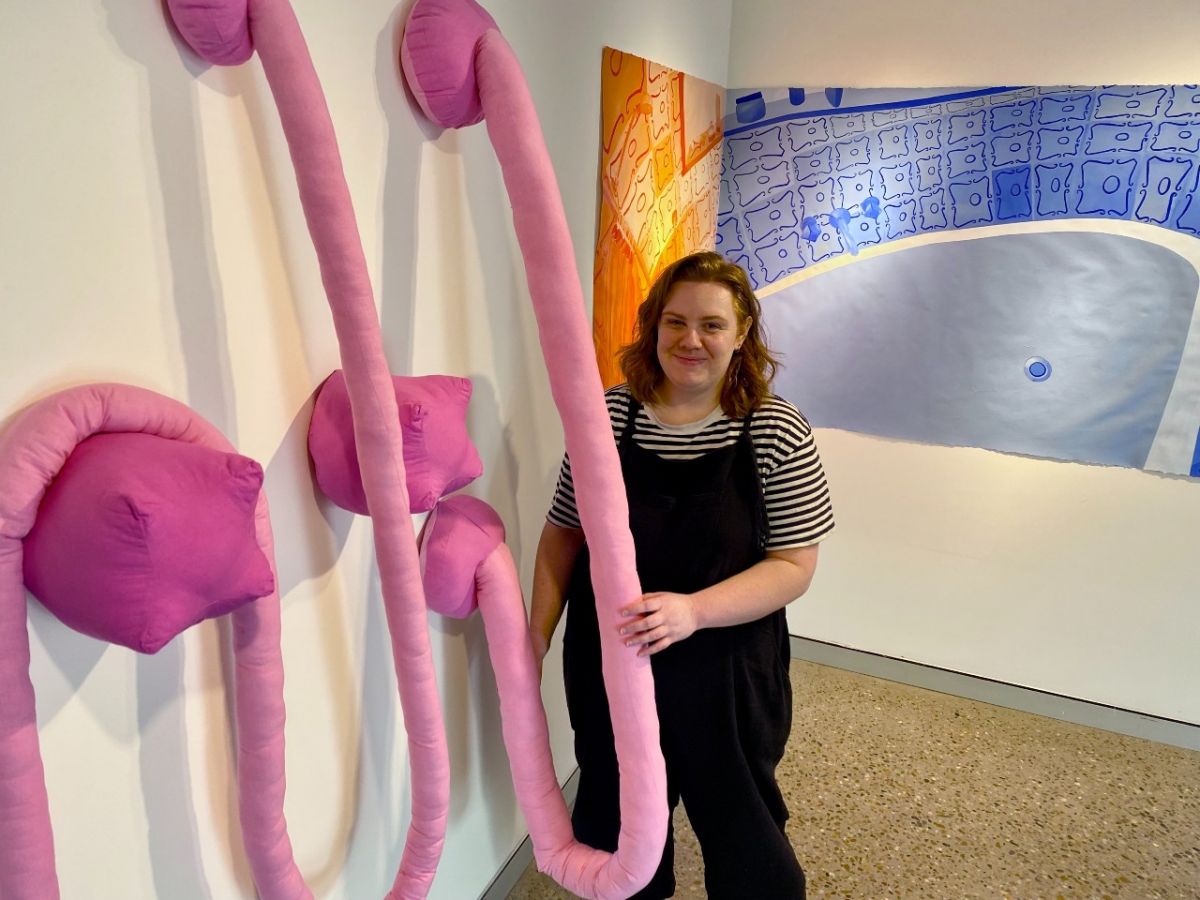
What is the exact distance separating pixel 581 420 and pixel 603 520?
0.14 metres

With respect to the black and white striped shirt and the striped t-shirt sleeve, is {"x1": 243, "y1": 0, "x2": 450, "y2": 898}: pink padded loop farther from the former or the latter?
the striped t-shirt sleeve

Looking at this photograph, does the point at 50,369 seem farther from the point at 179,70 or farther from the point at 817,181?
the point at 817,181

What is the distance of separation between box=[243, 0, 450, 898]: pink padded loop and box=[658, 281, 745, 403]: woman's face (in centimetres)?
53

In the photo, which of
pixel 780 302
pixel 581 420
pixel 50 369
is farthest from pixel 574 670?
pixel 780 302

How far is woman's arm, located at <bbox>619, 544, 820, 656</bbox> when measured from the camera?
1.11 metres

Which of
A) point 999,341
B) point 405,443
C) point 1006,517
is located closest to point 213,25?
point 405,443

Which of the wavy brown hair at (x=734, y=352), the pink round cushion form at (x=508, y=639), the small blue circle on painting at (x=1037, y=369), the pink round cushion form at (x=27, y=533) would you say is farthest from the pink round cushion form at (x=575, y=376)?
the small blue circle on painting at (x=1037, y=369)

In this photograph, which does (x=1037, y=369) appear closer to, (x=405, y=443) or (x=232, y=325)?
(x=405, y=443)

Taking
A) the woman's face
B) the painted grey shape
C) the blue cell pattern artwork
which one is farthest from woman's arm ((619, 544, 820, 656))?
the blue cell pattern artwork

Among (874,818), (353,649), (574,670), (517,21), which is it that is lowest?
(874,818)

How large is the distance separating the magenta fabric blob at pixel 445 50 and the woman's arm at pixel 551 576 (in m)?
0.70

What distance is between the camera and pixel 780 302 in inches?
97.3

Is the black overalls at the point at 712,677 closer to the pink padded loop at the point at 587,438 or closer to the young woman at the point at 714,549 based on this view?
the young woman at the point at 714,549

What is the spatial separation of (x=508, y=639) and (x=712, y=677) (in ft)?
1.14
